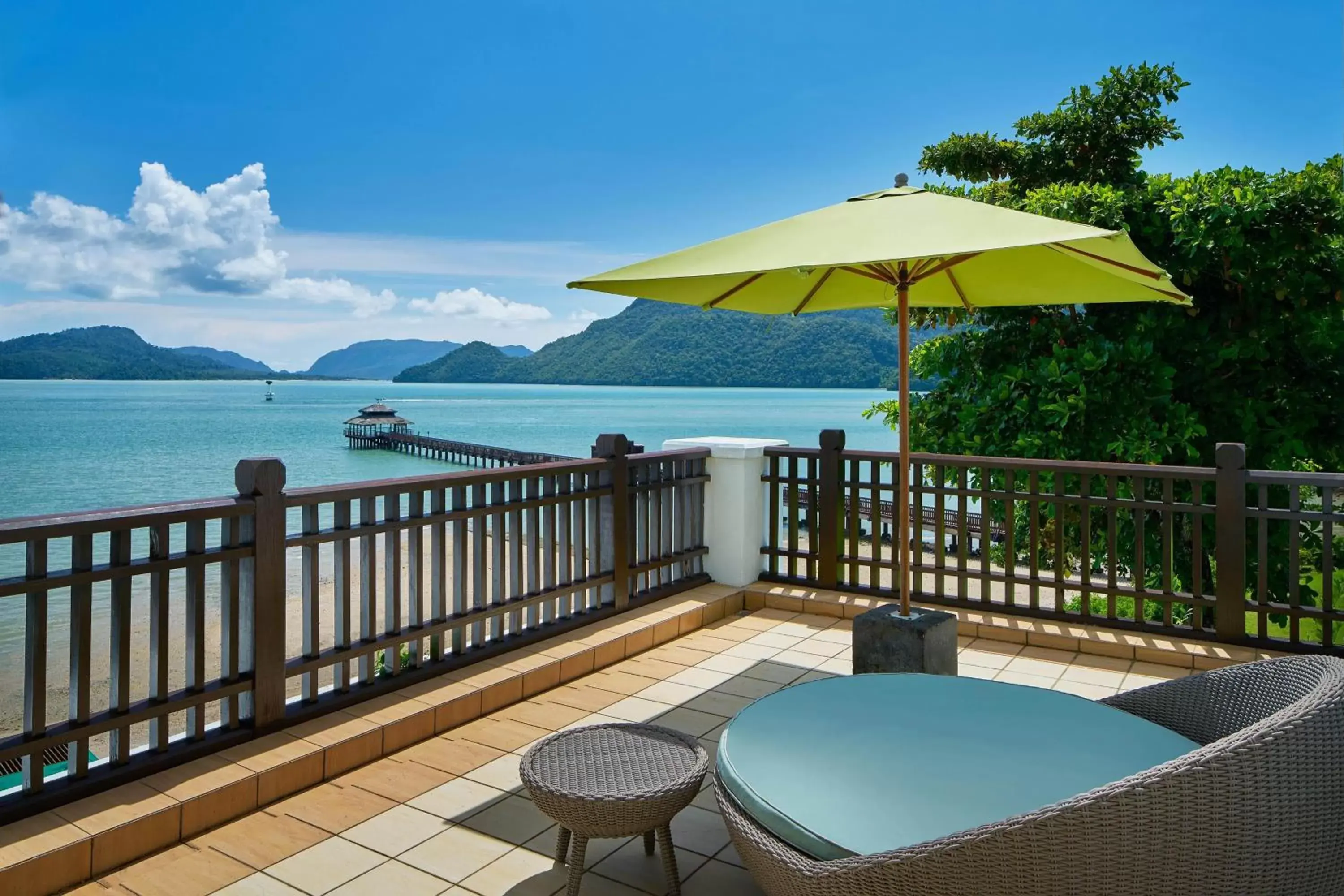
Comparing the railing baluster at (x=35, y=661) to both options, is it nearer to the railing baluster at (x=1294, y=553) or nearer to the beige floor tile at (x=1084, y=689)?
the beige floor tile at (x=1084, y=689)

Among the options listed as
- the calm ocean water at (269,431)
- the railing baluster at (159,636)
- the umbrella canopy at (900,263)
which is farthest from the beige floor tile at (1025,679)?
the calm ocean water at (269,431)

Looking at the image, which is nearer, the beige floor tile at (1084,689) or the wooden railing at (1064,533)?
the beige floor tile at (1084,689)

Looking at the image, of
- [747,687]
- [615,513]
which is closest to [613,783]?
[747,687]

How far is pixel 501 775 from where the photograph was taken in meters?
3.09

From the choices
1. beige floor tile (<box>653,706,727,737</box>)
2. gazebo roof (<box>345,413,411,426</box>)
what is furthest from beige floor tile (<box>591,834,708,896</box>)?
gazebo roof (<box>345,413,411,426</box>)

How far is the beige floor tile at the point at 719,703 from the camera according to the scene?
3742 mm

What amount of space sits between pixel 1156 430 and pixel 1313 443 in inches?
72.4

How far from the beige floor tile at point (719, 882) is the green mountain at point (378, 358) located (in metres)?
151

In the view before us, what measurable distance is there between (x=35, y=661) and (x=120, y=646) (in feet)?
0.75

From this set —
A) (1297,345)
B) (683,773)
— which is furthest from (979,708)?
(1297,345)

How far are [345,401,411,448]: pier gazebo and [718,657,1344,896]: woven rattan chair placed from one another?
Answer: 2169 inches

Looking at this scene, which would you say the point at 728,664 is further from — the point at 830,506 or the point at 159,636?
the point at 159,636

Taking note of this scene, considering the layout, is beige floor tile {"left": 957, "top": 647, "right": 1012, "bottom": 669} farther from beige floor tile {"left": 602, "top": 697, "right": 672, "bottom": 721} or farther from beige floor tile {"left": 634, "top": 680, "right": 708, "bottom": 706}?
beige floor tile {"left": 602, "top": 697, "right": 672, "bottom": 721}

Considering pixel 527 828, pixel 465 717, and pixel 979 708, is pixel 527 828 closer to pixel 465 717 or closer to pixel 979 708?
pixel 465 717
